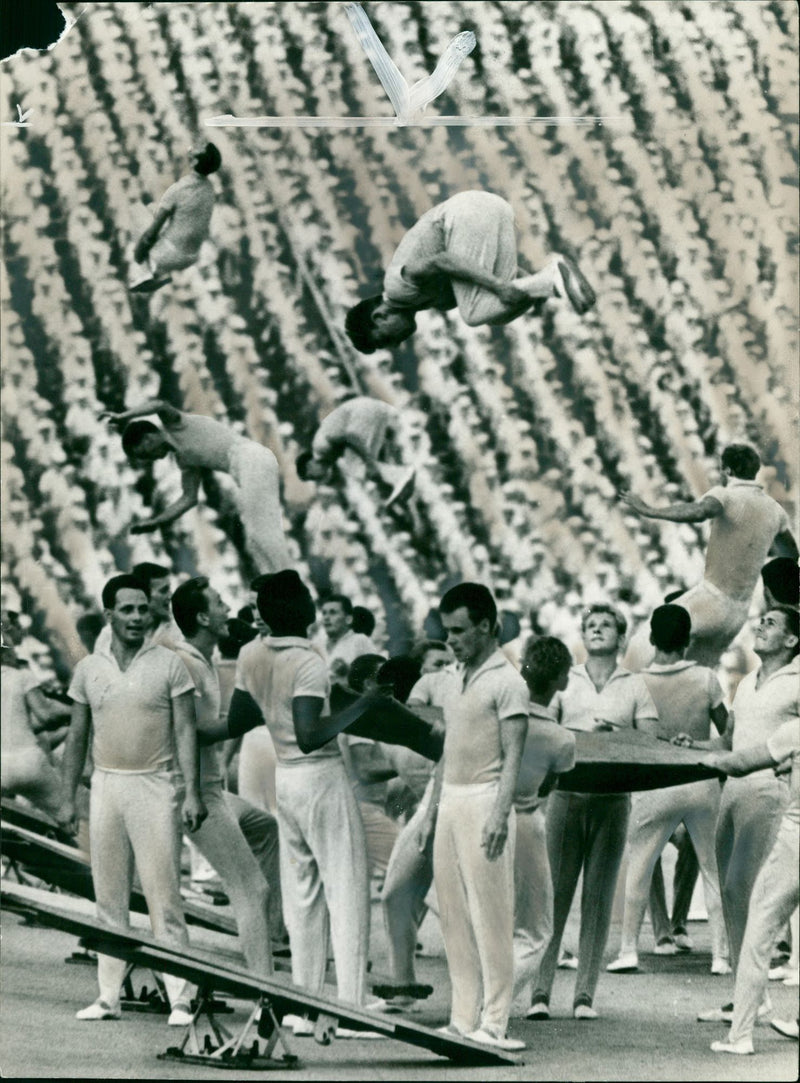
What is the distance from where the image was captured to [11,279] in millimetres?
6875

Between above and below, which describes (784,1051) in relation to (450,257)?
below

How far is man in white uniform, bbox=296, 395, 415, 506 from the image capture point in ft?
21.8

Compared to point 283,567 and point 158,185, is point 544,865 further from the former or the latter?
point 158,185

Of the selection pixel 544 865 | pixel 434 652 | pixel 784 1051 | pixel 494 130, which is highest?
pixel 494 130

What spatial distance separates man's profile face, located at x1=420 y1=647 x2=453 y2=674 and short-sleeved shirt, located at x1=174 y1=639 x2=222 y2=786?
71cm

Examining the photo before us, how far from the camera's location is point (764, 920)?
607 cm

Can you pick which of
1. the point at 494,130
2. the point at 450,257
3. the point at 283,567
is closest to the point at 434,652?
the point at 283,567

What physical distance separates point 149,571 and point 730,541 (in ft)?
6.18

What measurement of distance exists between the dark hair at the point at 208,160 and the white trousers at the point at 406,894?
2.14 m

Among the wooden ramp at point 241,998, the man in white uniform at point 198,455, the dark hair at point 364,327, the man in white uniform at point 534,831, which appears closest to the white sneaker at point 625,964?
the man in white uniform at point 534,831

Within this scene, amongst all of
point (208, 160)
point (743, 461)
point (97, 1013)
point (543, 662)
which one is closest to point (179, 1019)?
point (97, 1013)

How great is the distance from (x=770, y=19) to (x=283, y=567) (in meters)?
2.37

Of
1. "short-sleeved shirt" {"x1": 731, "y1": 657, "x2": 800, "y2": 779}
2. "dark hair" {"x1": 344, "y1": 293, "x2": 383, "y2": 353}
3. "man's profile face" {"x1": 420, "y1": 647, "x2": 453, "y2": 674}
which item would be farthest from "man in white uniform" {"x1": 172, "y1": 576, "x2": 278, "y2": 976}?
"short-sleeved shirt" {"x1": 731, "y1": 657, "x2": 800, "y2": 779}

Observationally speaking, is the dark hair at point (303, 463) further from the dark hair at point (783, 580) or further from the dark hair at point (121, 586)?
the dark hair at point (783, 580)
